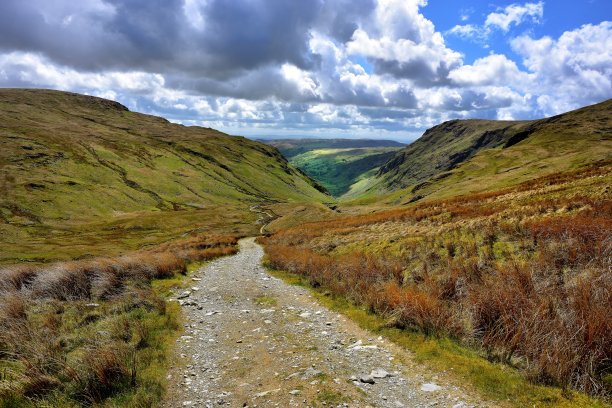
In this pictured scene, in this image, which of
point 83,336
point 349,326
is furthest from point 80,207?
point 349,326

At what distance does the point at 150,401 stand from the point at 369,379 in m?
5.41

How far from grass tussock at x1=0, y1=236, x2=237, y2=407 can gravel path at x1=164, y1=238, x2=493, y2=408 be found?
3.17 feet

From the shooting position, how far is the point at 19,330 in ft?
35.9

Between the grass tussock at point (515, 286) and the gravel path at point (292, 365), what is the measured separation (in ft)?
5.95

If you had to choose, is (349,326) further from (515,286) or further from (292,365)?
(515,286)

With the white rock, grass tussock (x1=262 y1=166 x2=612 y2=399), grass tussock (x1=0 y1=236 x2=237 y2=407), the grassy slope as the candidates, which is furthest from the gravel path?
the grassy slope

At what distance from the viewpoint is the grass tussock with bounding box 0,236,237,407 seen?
27.6 feet

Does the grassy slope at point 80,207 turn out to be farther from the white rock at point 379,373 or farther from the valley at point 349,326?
the white rock at point 379,373

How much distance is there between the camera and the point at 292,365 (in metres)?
10.3

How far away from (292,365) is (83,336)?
284 inches

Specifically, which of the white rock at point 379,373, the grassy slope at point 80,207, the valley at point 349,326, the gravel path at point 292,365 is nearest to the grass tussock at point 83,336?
the valley at point 349,326

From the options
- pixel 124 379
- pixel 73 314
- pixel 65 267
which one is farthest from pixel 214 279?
pixel 124 379

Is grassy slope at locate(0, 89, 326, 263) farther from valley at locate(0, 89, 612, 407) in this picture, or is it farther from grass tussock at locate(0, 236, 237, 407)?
valley at locate(0, 89, 612, 407)

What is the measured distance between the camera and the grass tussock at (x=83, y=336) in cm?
842
